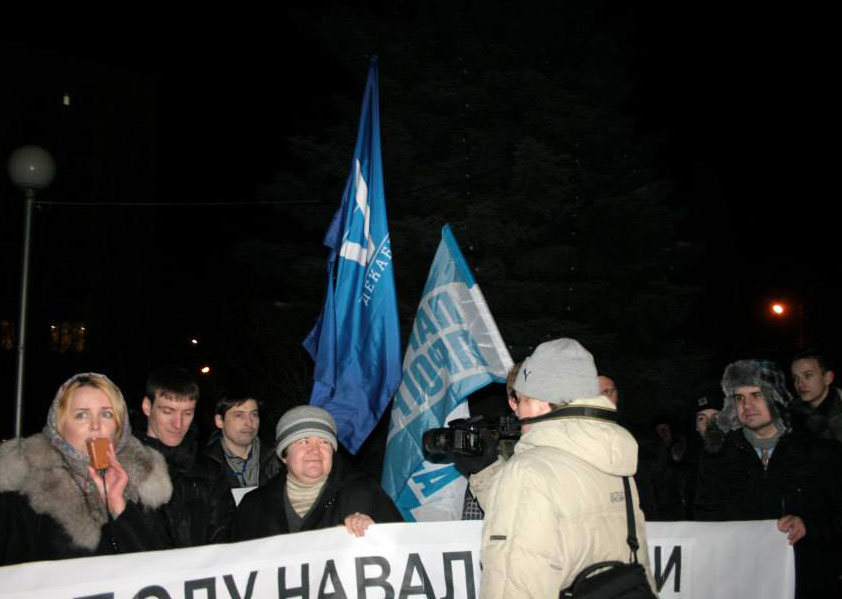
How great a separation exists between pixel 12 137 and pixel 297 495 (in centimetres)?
2567

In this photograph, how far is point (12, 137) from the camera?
25109mm

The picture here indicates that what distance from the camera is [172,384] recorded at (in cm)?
432

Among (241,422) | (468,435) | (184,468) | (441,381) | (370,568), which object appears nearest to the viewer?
(468,435)

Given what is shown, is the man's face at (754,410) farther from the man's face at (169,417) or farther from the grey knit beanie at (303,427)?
the man's face at (169,417)

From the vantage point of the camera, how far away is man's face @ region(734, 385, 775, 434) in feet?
14.8

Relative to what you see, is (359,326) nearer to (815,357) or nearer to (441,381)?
→ (441,381)

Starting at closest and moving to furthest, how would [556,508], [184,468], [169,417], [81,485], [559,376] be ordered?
[556,508] < [559,376] < [81,485] < [184,468] < [169,417]

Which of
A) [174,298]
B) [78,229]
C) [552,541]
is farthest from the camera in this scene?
[174,298]

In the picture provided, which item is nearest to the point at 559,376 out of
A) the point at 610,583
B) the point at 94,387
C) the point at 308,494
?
the point at 610,583

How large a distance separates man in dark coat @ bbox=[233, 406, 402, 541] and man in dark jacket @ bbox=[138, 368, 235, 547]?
0.15m

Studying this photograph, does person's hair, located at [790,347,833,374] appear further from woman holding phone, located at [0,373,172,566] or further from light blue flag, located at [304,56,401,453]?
woman holding phone, located at [0,373,172,566]

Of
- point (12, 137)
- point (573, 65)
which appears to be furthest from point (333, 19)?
point (12, 137)

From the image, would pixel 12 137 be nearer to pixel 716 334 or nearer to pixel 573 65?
pixel 573 65

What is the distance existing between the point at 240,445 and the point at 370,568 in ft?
5.75
